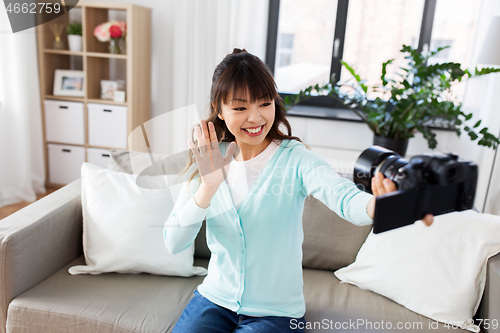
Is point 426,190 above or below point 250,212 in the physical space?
above

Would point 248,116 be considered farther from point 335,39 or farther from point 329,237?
point 335,39

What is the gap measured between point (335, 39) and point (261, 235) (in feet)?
8.16

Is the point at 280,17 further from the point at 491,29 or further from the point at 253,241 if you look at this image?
the point at 253,241

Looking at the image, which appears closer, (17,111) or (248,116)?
(248,116)

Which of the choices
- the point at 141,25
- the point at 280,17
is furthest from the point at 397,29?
the point at 141,25

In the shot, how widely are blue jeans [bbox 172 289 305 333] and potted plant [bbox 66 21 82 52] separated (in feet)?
8.58

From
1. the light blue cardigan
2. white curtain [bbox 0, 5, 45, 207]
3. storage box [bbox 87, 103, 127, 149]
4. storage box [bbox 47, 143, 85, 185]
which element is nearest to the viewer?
the light blue cardigan

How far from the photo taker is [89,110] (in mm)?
3184

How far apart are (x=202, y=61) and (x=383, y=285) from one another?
225 centimetres

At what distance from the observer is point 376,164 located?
68 centimetres

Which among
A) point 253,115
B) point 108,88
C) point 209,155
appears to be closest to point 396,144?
point 253,115

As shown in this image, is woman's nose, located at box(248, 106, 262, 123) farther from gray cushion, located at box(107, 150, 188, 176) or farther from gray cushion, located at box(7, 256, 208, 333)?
gray cushion, located at box(7, 256, 208, 333)

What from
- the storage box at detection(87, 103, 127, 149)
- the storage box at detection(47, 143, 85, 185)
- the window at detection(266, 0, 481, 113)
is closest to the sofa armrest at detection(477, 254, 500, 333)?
the window at detection(266, 0, 481, 113)

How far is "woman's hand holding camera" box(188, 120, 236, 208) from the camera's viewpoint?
3.13 feet
